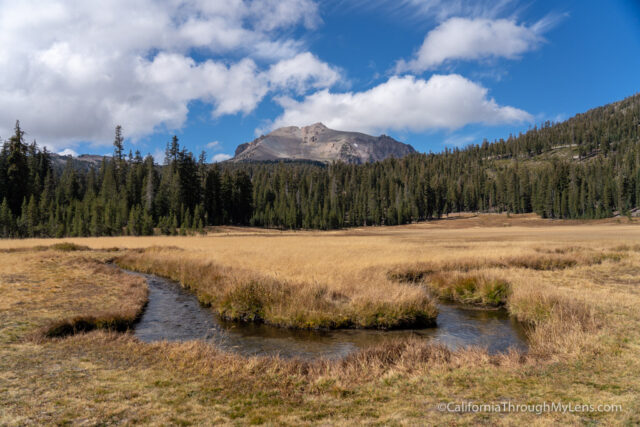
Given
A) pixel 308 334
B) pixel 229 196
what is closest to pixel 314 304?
pixel 308 334

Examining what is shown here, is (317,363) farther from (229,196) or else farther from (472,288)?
(229,196)

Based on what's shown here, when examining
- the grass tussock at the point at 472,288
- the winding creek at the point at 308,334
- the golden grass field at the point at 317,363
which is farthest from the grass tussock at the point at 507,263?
the winding creek at the point at 308,334

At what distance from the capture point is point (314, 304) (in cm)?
1505

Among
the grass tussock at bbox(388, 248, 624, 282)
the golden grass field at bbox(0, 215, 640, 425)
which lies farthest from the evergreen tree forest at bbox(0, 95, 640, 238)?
the golden grass field at bbox(0, 215, 640, 425)

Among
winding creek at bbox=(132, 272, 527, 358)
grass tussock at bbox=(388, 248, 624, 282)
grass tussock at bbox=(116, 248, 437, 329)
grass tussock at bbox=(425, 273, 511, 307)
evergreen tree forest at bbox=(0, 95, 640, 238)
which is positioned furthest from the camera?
evergreen tree forest at bbox=(0, 95, 640, 238)

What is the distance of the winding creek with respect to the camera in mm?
11875

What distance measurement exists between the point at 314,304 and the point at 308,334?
1656mm

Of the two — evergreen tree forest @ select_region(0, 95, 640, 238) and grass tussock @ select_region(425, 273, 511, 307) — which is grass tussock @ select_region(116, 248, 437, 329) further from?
evergreen tree forest @ select_region(0, 95, 640, 238)

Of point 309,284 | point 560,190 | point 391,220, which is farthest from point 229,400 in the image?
point 560,190

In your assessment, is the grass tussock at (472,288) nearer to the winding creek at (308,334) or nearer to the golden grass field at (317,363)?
the golden grass field at (317,363)

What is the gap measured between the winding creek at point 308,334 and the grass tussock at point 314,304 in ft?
1.59

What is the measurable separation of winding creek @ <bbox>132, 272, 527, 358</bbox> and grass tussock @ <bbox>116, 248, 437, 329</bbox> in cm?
48

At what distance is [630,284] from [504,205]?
150 meters

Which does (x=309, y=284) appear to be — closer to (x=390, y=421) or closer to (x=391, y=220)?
(x=390, y=421)
